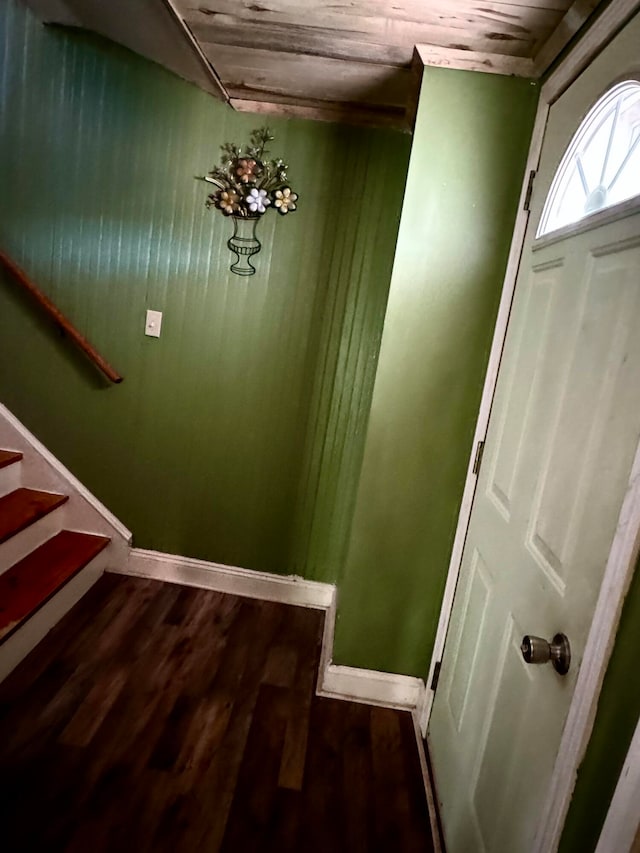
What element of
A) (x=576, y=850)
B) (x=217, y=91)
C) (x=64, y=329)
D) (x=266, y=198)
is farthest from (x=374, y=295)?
(x=576, y=850)

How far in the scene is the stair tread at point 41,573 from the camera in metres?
1.90

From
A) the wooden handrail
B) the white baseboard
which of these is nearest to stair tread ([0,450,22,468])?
the wooden handrail

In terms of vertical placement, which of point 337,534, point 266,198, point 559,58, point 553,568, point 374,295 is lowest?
point 337,534

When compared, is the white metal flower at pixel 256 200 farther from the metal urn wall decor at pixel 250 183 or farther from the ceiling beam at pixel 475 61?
the ceiling beam at pixel 475 61

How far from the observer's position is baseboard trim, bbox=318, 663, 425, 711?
6.50 ft

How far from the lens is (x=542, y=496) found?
1.16m

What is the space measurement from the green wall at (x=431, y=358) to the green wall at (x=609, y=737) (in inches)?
39.4

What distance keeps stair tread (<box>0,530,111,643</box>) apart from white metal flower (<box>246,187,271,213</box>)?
5.30 feet

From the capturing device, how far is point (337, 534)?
2.52 meters

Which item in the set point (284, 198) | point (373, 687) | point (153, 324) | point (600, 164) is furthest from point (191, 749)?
point (284, 198)

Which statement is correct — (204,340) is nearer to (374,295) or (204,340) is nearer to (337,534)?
(374,295)

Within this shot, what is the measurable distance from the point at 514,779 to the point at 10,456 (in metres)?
2.24

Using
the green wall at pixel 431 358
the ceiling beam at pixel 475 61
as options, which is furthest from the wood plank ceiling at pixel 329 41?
the green wall at pixel 431 358

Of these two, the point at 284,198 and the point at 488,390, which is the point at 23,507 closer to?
the point at 284,198
